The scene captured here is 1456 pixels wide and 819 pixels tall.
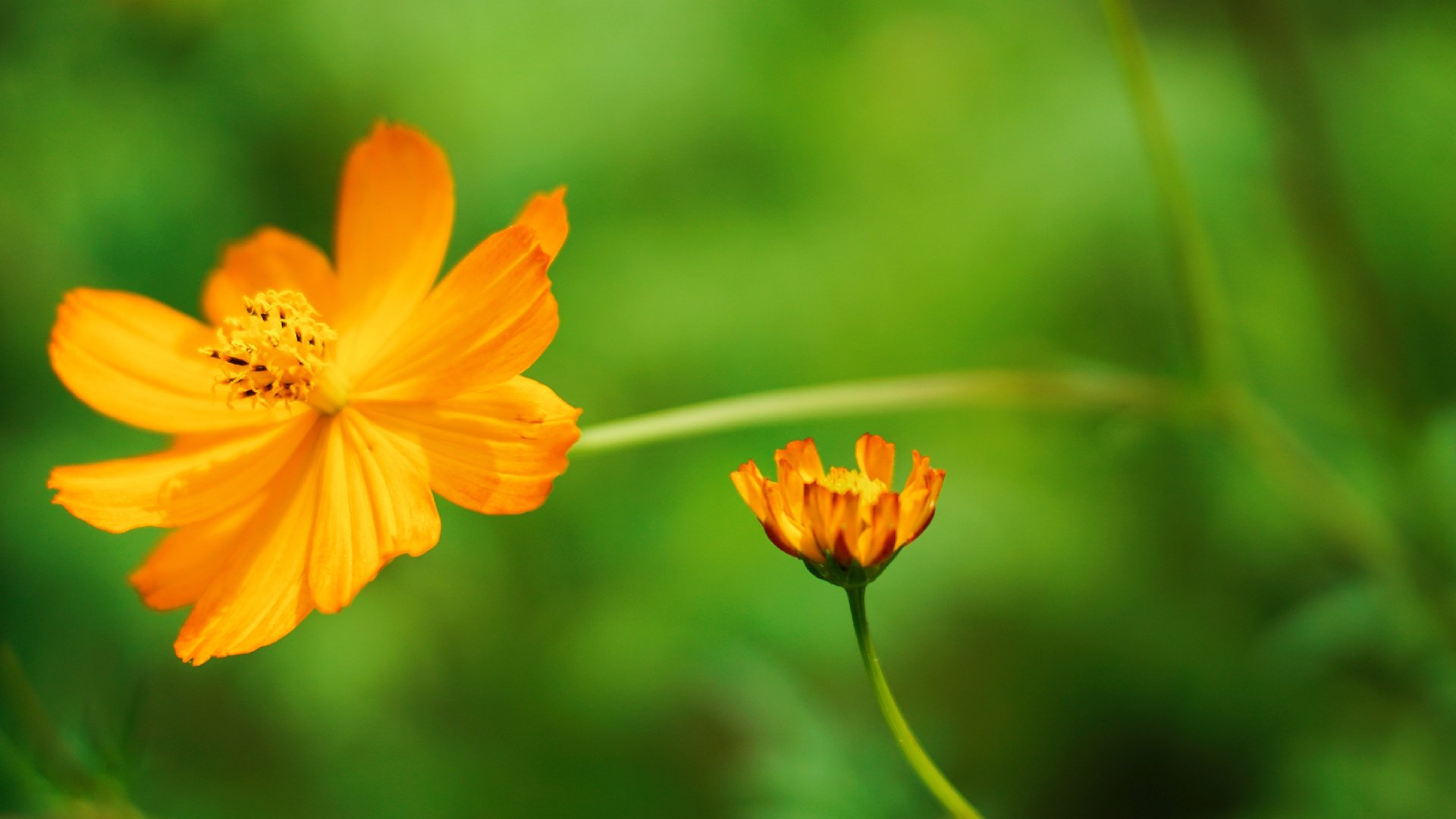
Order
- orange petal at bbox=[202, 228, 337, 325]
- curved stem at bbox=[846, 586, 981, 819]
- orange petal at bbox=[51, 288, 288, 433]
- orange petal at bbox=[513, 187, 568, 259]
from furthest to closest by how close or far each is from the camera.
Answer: orange petal at bbox=[202, 228, 337, 325]
orange petal at bbox=[51, 288, 288, 433]
orange petal at bbox=[513, 187, 568, 259]
curved stem at bbox=[846, 586, 981, 819]

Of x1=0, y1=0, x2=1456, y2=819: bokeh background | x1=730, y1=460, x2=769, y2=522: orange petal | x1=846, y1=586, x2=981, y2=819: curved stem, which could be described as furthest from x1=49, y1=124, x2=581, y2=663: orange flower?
x1=0, y1=0, x2=1456, y2=819: bokeh background

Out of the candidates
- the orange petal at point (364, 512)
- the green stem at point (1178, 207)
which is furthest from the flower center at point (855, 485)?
the green stem at point (1178, 207)

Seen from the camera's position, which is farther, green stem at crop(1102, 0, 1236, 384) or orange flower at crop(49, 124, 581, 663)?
green stem at crop(1102, 0, 1236, 384)

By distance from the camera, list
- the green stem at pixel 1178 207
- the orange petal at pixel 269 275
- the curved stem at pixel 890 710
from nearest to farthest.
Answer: the curved stem at pixel 890 710
the orange petal at pixel 269 275
the green stem at pixel 1178 207

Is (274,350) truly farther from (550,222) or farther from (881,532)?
(881,532)

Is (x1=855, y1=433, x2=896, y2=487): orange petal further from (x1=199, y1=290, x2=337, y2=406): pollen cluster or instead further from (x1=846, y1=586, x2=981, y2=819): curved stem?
(x1=199, y1=290, x2=337, y2=406): pollen cluster

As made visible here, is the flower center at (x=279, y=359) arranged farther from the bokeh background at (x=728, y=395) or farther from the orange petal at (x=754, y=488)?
the bokeh background at (x=728, y=395)
